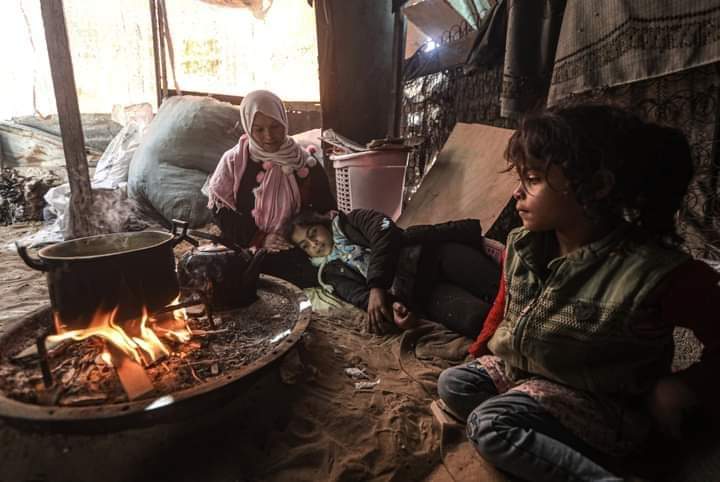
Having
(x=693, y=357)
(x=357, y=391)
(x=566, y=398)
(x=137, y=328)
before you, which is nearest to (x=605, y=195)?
(x=566, y=398)

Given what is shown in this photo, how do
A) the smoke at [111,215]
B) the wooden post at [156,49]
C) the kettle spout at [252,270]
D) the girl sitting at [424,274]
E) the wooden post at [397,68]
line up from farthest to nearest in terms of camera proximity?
the wooden post at [156,49] → the wooden post at [397,68] → the smoke at [111,215] → the girl sitting at [424,274] → the kettle spout at [252,270]

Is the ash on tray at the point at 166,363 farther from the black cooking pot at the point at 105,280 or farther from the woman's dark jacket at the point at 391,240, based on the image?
the woman's dark jacket at the point at 391,240

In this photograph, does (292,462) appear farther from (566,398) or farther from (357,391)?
(566,398)

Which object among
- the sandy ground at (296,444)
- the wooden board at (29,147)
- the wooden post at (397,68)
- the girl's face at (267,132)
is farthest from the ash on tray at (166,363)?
the wooden board at (29,147)

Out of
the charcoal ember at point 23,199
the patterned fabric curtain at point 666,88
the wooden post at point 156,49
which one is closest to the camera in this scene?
the patterned fabric curtain at point 666,88

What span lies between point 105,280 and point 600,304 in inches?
56.1

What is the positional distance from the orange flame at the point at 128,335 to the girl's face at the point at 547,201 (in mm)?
1254

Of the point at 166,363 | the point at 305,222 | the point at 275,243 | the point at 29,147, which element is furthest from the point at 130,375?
the point at 29,147

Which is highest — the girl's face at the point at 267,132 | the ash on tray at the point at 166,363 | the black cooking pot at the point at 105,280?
the girl's face at the point at 267,132

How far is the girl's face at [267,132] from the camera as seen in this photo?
A: 2.75m

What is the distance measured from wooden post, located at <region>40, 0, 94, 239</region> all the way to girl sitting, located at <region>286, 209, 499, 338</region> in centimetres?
278

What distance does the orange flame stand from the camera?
48.4 inches

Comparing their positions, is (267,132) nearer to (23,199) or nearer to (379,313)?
(379,313)

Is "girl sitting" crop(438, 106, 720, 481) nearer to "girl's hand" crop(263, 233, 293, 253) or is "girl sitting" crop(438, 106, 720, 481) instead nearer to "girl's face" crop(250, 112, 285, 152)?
"girl's hand" crop(263, 233, 293, 253)
